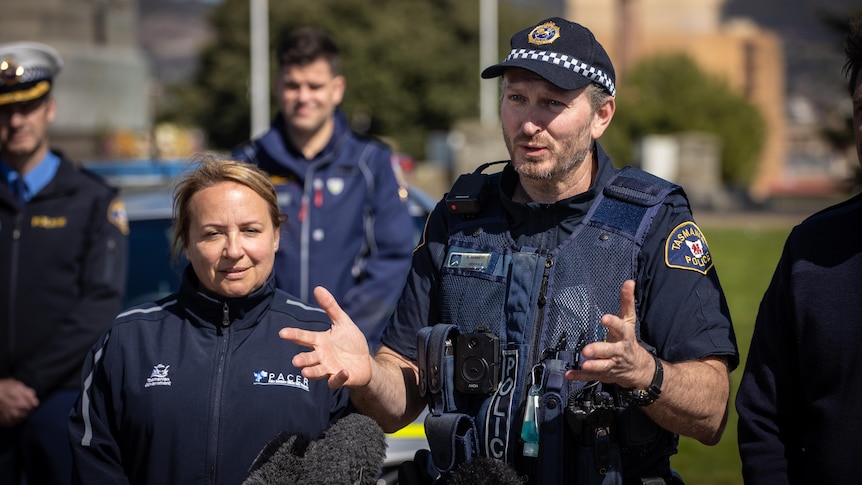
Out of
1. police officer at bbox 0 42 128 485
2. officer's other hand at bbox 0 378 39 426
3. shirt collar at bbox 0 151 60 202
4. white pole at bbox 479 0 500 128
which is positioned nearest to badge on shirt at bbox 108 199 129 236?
police officer at bbox 0 42 128 485

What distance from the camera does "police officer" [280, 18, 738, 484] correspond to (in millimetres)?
2754

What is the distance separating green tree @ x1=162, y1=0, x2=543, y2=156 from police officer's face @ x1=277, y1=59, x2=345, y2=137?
4311 cm

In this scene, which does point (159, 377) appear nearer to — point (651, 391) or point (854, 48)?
point (651, 391)

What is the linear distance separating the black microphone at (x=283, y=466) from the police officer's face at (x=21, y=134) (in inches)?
88.5

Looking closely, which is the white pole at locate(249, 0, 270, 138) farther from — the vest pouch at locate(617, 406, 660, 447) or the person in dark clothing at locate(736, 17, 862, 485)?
the person in dark clothing at locate(736, 17, 862, 485)

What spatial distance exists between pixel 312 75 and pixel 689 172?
34339mm

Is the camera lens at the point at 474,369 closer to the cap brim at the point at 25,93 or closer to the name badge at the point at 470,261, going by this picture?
the name badge at the point at 470,261

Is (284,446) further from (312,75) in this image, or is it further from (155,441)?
(312,75)

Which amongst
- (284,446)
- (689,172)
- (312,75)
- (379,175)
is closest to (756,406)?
(284,446)

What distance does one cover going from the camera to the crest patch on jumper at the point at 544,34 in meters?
2.97

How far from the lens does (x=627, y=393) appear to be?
2684mm

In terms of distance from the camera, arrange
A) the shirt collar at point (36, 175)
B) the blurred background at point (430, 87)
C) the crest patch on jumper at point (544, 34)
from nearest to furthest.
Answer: the crest patch on jumper at point (544, 34)
the shirt collar at point (36, 175)
the blurred background at point (430, 87)

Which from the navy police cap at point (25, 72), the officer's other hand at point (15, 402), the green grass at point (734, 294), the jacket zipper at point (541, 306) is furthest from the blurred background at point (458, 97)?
the officer's other hand at point (15, 402)

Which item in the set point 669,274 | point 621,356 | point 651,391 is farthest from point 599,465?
point 669,274
